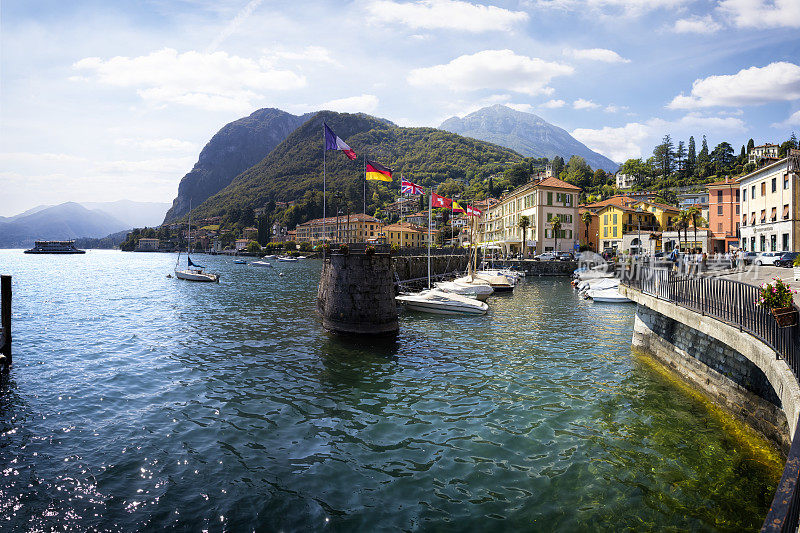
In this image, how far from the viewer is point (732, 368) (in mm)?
11391

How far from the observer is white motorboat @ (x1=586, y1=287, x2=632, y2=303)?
1463 inches

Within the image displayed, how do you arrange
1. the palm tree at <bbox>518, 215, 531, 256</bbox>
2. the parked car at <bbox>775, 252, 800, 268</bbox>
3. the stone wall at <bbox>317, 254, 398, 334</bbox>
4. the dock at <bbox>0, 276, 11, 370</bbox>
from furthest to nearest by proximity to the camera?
the palm tree at <bbox>518, 215, 531, 256</bbox>
the parked car at <bbox>775, 252, 800, 268</bbox>
the stone wall at <bbox>317, 254, 398, 334</bbox>
the dock at <bbox>0, 276, 11, 370</bbox>

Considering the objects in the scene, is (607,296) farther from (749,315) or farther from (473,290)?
(749,315)

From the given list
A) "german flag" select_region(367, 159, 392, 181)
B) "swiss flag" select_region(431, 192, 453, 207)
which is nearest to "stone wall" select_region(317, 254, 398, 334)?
"german flag" select_region(367, 159, 392, 181)

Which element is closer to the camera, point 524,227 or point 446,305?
point 446,305

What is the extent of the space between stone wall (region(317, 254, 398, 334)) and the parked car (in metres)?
31.0

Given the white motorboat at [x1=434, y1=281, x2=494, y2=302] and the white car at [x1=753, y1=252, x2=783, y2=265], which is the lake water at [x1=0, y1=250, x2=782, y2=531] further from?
the white car at [x1=753, y1=252, x2=783, y2=265]

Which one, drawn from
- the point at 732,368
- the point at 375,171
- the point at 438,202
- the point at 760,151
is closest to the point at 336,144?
the point at 375,171

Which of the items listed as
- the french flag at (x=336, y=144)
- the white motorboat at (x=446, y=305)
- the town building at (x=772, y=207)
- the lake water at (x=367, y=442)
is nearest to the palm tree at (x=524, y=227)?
the town building at (x=772, y=207)

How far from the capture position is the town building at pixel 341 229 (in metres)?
140

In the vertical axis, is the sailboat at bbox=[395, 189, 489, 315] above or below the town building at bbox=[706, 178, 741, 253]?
below

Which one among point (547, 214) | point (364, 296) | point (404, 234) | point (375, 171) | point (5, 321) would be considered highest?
point (547, 214)

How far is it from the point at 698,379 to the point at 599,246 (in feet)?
274

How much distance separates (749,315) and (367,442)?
9.31 meters
